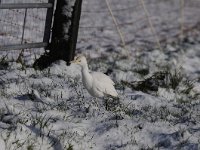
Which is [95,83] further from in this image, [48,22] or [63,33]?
[48,22]

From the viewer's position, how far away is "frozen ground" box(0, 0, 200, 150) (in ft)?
16.7

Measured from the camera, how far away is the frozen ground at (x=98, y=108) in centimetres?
509

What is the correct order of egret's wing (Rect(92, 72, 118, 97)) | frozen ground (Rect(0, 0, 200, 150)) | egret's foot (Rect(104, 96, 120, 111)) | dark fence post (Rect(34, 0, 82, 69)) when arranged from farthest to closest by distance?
dark fence post (Rect(34, 0, 82, 69)) < egret's foot (Rect(104, 96, 120, 111)) < egret's wing (Rect(92, 72, 118, 97)) < frozen ground (Rect(0, 0, 200, 150))

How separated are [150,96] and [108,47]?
431 centimetres

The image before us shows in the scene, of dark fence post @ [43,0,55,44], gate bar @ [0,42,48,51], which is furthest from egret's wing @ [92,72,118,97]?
dark fence post @ [43,0,55,44]

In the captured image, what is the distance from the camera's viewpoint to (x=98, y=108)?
5957mm

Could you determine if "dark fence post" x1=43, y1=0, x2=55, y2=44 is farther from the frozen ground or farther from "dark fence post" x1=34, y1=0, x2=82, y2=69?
the frozen ground

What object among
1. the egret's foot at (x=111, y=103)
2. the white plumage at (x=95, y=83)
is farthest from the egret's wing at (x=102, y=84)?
the egret's foot at (x=111, y=103)

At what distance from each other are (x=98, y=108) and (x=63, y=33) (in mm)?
1852

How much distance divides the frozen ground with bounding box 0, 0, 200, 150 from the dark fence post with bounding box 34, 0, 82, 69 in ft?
0.57

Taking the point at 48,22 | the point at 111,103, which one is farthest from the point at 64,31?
the point at 111,103

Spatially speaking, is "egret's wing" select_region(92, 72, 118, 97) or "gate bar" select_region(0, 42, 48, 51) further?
"gate bar" select_region(0, 42, 48, 51)

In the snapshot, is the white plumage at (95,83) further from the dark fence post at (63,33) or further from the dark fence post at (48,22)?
the dark fence post at (48,22)

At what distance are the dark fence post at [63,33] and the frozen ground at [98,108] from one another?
0.17 m
